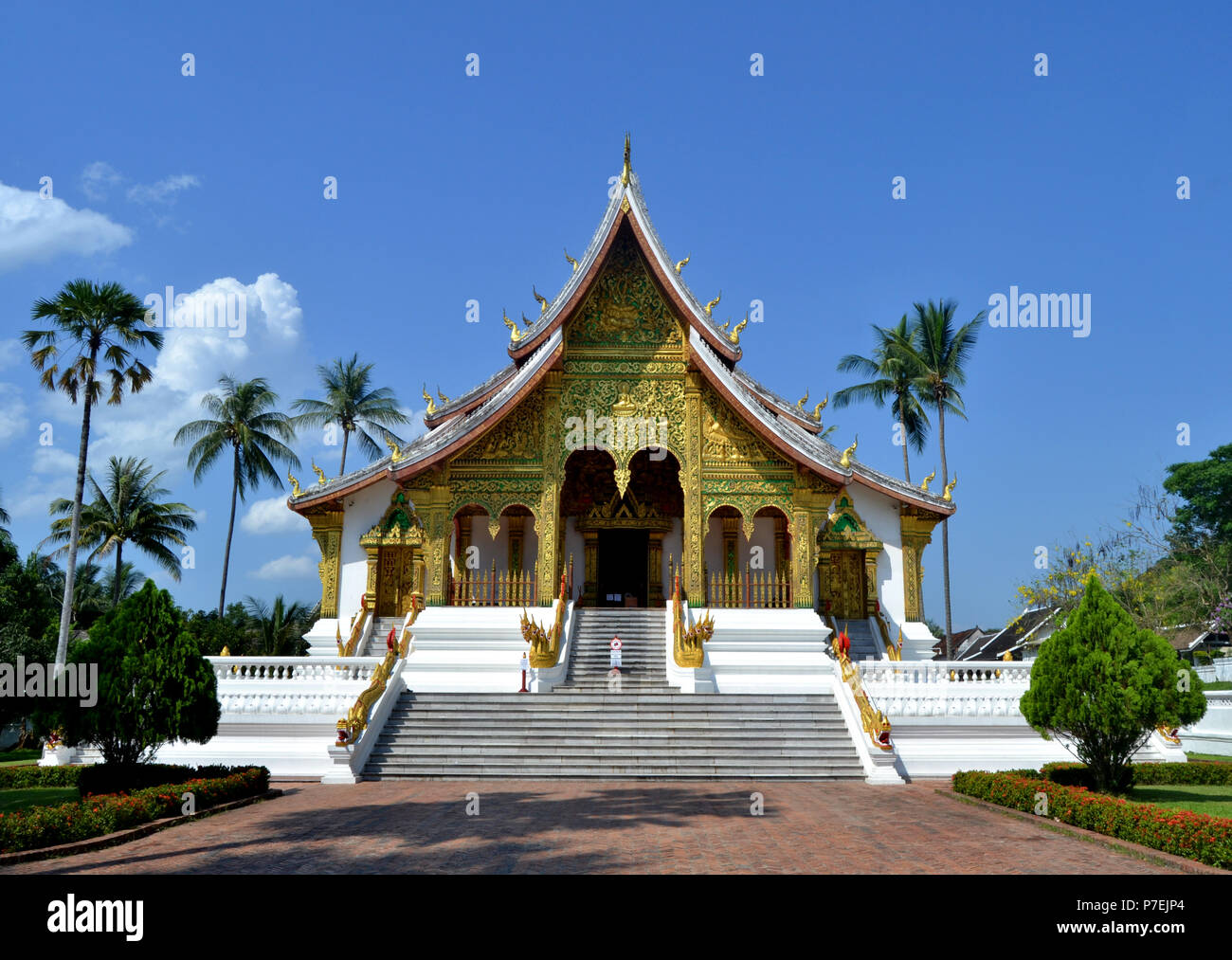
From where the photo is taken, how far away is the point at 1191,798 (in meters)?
11.3

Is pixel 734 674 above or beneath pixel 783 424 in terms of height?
beneath

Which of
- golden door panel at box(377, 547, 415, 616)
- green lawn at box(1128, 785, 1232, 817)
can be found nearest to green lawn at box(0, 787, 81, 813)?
green lawn at box(1128, 785, 1232, 817)

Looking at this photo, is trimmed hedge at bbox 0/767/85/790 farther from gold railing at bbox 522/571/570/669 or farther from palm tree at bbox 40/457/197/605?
palm tree at bbox 40/457/197/605

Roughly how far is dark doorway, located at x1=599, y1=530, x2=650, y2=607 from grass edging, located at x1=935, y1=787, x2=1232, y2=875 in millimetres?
13091

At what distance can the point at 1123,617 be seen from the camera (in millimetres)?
10172

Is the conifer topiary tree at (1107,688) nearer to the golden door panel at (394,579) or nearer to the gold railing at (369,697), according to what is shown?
the gold railing at (369,697)

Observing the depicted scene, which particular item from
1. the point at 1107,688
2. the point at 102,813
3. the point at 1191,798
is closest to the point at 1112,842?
the point at 1107,688

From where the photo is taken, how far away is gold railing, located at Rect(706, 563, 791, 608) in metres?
19.8

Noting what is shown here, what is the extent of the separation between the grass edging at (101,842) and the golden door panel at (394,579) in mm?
11365

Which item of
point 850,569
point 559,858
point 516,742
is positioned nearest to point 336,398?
point 850,569

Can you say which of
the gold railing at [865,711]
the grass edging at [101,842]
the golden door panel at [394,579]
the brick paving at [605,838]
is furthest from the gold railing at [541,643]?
the grass edging at [101,842]

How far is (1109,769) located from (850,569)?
464 inches

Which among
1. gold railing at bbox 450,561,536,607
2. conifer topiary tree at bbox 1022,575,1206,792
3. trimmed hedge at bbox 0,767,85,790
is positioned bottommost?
trimmed hedge at bbox 0,767,85,790
